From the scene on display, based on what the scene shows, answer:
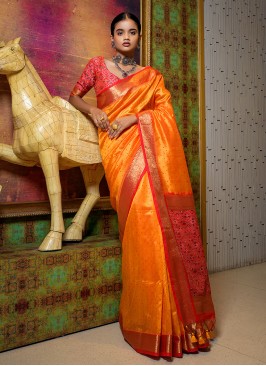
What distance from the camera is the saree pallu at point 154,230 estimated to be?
1.85 metres

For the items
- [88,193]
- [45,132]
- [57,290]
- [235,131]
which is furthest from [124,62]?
[235,131]

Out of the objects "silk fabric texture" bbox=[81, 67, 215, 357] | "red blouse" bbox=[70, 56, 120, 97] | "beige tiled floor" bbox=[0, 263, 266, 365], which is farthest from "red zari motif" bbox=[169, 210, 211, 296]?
"red blouse" bbox=[70, 56, 120, 97]

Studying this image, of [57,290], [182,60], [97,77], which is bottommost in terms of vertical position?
[57,290]

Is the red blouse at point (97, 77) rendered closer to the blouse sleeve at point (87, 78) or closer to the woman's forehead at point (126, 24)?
the blouse sleeve at point (87, 78)

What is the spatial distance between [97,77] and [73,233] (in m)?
0.95

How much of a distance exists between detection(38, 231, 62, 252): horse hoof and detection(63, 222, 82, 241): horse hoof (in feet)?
0.67

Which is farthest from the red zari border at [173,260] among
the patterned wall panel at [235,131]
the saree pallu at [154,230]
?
the patterned wall panel at [235,131]

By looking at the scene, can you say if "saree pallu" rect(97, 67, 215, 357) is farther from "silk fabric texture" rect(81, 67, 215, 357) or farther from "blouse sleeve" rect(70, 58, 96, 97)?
"blouse sleeve" rect(70, 58, 96, 97)

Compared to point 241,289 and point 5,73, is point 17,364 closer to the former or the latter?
point 5,73

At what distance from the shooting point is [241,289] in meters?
2.96

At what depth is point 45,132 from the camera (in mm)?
2137

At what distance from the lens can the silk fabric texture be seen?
6.09ft

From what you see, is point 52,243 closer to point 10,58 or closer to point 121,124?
point 121,124

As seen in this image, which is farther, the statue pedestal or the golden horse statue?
the golden horse statue
